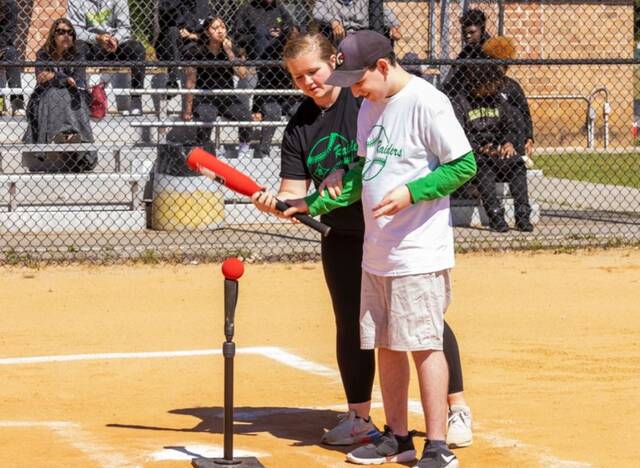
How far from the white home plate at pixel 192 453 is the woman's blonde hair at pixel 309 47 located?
1.77m

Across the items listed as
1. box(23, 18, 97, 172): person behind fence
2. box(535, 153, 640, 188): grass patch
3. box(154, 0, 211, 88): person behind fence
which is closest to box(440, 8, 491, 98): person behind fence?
box(154, 0, 211, 88): person behind fence

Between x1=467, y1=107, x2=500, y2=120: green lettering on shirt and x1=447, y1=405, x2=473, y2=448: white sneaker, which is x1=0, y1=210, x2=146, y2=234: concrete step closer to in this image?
x1=467, y1=107, x2=500, y2=120: green lettering on shirt

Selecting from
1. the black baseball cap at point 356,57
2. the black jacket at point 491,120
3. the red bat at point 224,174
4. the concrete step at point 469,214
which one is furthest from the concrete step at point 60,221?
the black baseball cap at point 356,57

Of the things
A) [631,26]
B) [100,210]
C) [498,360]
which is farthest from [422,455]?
[631,26]

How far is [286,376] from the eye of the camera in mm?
7516

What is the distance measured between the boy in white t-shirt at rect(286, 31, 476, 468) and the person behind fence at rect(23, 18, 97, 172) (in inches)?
348

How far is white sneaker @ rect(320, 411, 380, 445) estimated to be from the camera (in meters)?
5.86

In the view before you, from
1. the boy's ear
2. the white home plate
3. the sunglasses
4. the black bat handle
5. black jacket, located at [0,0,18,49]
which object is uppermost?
black jacket, located at [0,0,18,49]

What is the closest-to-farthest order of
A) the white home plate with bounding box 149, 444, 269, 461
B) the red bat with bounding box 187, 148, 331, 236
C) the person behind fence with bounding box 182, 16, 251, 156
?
1. the red bat with bounding box 187, 148, 331, 236
2. the white home plate with bounding box 149, 444, 269, 461
3. the person behind fence with bounding box 182, 16, 251, 156

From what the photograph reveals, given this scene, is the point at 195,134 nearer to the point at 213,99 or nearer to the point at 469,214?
the point at 213,99

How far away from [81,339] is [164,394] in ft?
5.91

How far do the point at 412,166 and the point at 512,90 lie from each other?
28.8 ft

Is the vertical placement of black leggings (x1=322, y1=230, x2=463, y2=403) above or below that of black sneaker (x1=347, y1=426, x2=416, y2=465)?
above

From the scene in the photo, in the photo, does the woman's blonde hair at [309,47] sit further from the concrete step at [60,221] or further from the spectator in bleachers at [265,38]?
the spectator in bleachers at [265,38]
